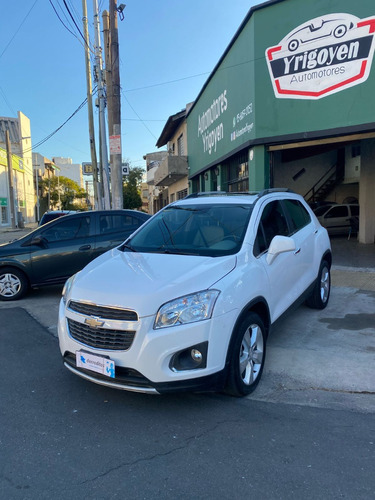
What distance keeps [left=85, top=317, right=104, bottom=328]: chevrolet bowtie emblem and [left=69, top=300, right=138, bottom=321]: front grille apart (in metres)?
0.04

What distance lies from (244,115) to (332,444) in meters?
10.0

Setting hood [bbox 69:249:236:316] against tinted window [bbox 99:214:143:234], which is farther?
tinted window [bbox 99:214:143:234]

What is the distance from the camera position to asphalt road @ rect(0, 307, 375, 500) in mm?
2426

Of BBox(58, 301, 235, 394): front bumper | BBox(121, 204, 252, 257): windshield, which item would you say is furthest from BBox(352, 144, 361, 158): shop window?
BBox(58, 301, 235, 394): front bumper

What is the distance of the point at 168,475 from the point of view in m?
2.54

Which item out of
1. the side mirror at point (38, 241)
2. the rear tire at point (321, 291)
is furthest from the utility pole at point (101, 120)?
the rear tire at point (321, 291)

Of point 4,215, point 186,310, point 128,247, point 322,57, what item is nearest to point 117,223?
point 128,247

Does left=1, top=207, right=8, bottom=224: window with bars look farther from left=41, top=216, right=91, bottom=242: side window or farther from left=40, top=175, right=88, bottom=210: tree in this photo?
left=41, top=216, right=91, bottom=242: side window

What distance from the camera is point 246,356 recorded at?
11.6ft

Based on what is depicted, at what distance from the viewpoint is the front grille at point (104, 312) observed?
310 cm

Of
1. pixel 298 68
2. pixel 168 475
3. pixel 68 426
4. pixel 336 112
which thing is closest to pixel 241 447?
pixel 168 475

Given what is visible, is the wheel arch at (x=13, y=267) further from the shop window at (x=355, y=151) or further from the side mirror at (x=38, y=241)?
the shop window at (x=355, y=151)

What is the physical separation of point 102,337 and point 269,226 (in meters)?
2.32

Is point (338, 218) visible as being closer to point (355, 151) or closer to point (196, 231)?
point (355, 151)
